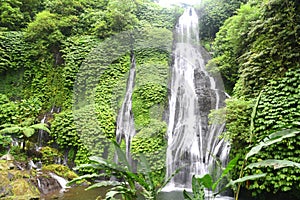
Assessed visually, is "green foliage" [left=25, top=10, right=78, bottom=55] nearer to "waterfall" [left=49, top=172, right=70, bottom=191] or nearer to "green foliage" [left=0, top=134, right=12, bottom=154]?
"green foliage" [left=0, top=134, right=12, bottom=154]

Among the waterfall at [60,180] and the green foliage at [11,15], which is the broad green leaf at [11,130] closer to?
the waterfall at [60,180]

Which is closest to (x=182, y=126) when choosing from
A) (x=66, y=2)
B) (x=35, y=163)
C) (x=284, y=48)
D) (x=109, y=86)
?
(x=109, y=86)

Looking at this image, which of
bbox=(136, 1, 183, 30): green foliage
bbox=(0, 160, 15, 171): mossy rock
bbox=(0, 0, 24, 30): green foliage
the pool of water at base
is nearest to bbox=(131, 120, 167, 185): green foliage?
the pool of water at base

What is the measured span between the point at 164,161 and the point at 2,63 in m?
7.73

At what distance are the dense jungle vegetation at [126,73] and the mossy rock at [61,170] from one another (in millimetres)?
518

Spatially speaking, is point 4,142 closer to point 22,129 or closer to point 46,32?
point 22,129

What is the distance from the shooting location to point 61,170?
780 centimetres

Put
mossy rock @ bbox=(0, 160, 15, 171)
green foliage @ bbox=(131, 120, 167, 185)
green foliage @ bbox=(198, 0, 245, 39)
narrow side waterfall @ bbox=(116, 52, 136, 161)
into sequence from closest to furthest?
mossy rock @ bbox=(0, 160, 15, 171)
green foliage @ bbox=(131, 120, 167, 185)
narrow side waterfall @ bbox=(116, 52, 136, 161)
green foliage @ bbox=(198, 0, 245, 39)

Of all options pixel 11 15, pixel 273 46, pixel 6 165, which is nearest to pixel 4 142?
pixel 6 165

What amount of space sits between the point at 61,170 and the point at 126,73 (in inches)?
190

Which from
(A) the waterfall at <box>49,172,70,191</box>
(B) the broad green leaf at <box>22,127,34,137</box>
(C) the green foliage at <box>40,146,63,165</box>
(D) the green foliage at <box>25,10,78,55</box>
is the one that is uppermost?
(D) the green foliage at <box>25,10,78,55</box>

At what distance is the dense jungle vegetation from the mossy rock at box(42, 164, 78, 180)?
0.52 metres

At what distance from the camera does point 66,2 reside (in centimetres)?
1204

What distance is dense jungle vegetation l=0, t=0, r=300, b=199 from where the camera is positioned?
Answer: 5.66 metres
